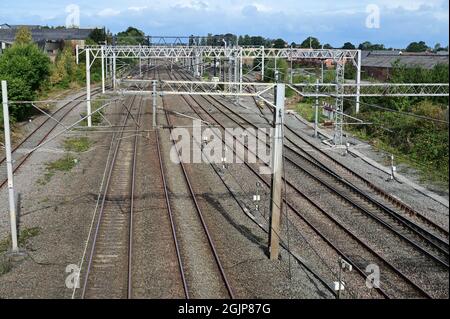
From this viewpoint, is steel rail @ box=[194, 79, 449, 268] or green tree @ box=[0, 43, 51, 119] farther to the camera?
green tree @ box=[0, 43, 51, 119]

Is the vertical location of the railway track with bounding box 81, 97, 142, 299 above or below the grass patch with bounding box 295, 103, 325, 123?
below

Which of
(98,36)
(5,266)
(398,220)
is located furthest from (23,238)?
(98,36)

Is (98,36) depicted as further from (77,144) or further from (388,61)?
(77,144)

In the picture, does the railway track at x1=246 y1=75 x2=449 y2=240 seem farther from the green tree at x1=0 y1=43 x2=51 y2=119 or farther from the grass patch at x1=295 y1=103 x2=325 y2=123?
the green tree at x1=0 y1=43 x2=51 y2=119

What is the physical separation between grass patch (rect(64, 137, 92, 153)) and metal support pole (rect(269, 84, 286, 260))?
1286 centimetres

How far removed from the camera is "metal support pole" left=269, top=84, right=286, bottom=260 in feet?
34.6

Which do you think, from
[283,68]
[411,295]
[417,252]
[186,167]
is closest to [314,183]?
[186,167]

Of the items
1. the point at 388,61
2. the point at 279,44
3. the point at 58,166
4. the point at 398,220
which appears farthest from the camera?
the point at 279,44

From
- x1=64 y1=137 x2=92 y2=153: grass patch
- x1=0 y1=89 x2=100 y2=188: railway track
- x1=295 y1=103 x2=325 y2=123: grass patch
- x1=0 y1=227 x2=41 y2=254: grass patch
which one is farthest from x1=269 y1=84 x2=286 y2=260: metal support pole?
x1=295 y1=103 x2=325 y2=123: grass patch

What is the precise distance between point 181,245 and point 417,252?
482 centimetres

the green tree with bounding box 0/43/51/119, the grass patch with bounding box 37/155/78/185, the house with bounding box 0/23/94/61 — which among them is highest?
the house with bounding box 0/23/94/61

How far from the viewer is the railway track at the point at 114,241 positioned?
959 centimetres

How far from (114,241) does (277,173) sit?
12.4 ft

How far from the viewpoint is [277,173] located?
10906mm
